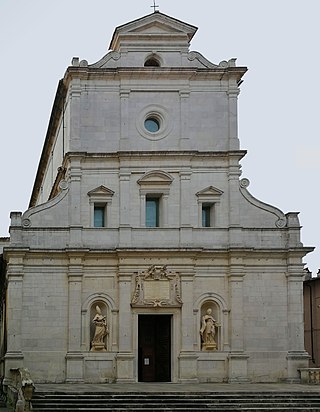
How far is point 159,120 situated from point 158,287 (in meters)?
7.12

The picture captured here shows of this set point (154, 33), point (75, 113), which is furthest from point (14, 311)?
point (154, 33)

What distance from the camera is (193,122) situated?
40875mm

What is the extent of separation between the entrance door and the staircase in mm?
7633

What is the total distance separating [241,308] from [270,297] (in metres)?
1.37

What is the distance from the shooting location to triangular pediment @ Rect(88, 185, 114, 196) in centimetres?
3994

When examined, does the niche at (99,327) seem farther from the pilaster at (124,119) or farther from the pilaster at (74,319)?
the pilaster at (124,119)

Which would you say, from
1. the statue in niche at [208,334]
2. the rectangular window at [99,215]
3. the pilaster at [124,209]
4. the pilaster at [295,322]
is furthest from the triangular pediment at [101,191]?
the pilaster at [295,322]

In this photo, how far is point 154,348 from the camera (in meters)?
40.9

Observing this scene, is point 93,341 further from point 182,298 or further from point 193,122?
point 193,122

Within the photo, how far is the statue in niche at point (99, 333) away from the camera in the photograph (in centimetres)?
3891

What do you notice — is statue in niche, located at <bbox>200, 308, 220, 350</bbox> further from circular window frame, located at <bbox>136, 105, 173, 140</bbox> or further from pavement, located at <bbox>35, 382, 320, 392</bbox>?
circular window frame, located at <bbox>136, 105, 173, 140</bbox>

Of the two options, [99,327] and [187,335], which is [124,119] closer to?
[99,327]

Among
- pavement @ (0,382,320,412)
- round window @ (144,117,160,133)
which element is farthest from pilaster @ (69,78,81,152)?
pavement @ (0,382,320,412)

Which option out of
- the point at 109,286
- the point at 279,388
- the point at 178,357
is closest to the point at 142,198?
the point at 109,286
